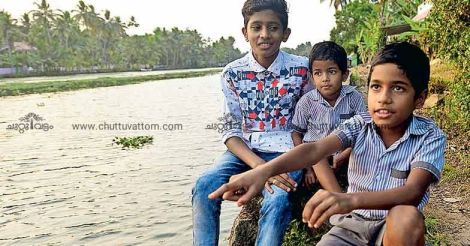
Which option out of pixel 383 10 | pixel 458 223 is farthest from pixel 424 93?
pixel 383 10

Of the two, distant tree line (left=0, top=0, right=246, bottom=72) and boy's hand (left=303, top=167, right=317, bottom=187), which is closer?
boy's hand (left=303, top=167, right=317, bottom=187)

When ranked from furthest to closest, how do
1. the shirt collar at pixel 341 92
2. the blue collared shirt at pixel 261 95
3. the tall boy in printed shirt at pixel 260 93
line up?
the blue collared shirt at pixel 261 95 → the shirt collar at pixel 341 92 → the tall boy in printed shirt at pixel 260 93

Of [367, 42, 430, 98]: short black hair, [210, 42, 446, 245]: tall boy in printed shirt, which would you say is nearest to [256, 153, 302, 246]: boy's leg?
[210, 42, 446, 245]: tall boy in printed shirt

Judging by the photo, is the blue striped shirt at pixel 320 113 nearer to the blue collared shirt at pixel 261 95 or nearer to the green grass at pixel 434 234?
the blue collared shirt at pixel 261 95

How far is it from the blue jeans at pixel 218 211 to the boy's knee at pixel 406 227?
2.82 ft

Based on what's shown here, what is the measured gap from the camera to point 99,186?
7.65 metres

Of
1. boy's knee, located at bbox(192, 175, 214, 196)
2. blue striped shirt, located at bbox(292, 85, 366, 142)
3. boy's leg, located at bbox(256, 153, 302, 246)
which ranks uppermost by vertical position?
blue striped shirt, located at bbox(292, 85, 366, 142)

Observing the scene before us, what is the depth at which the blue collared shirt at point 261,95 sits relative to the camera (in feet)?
10.6

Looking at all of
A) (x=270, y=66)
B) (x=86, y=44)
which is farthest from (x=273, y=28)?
(x=86, y=44)

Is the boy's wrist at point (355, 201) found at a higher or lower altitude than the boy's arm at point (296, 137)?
lower

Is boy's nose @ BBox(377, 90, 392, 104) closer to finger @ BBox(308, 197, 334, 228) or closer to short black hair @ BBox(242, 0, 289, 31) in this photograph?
finger @ BBox(308, 197, 334, 228)

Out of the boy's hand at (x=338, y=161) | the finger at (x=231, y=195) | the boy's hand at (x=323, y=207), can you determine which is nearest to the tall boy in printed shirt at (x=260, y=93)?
the boy's hand at (x=338, y=161)

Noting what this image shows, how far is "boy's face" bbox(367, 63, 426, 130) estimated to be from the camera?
2088 millimetres

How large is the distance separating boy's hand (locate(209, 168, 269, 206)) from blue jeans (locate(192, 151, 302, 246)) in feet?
2.31
